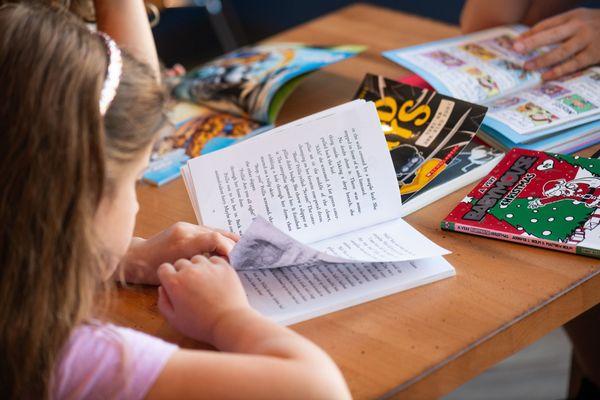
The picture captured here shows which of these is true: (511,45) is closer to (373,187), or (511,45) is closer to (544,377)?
(373,187)

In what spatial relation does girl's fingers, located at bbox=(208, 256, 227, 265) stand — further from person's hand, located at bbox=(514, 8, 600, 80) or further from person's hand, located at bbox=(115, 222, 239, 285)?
person's hand, located at bbox=(514, 8, 600, 80)

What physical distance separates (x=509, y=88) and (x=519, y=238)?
390 mm

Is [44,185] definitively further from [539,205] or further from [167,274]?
[539,205]

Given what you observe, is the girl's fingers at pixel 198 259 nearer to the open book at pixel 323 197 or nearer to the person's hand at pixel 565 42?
the open book at pixel 323 197

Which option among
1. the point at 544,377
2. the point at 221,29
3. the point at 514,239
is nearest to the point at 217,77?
the point at 514,239

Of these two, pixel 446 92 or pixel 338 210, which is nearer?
pixel 338 210

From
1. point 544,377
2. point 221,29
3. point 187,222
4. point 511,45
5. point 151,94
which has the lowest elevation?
point 544,377

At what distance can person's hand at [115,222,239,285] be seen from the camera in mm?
876

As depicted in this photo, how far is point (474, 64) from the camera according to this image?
126 centimetres

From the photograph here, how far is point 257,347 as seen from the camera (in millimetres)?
715

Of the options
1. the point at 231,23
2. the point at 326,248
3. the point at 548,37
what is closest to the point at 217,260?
the point at 326,248

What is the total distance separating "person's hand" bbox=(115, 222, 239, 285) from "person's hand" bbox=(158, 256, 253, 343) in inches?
1.5

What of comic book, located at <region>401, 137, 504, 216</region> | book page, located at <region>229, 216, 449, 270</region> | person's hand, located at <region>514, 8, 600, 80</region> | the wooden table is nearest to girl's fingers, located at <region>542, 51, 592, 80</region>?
person's hand, located at <region>514, 8, 600, 80</region>

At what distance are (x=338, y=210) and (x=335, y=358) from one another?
0.73 feet
